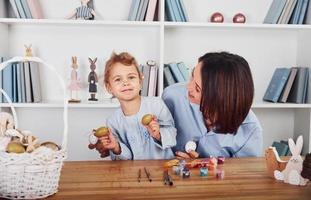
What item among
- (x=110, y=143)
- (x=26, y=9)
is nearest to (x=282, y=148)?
(x=110, y=143)

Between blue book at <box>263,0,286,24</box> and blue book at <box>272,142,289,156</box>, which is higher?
blue book at <box>263,0,286,24</box>

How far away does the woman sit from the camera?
177 cm

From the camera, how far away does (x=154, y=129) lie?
1.72m

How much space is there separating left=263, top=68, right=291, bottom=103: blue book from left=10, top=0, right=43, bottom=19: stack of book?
62.7 inches

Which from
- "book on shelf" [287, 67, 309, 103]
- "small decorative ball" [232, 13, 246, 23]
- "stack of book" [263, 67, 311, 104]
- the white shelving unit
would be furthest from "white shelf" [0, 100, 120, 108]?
"book on shelf" [287, 67, 309, 103]

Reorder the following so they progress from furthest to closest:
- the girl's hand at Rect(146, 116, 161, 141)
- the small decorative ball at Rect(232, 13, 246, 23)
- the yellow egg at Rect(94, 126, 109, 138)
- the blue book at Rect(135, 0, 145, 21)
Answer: the small decorative ball at Rect(232, 13, 246, 23)
the blue book at Rect(135, 0, 145, 21)
the girl's hand at Rect(146, 116, 161, 141)
the yellow egg at Rect(94, 126, 109, 138)

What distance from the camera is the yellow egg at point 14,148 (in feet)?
3.35

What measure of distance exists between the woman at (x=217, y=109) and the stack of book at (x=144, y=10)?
70cm

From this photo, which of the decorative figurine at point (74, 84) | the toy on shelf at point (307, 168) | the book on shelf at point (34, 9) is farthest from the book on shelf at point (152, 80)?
the toy on shelf at point (307, 168)

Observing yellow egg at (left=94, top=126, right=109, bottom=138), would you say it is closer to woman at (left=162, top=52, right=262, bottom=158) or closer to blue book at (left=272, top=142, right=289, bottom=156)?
woman at (left=162, top=52, right=262, bottom=158)

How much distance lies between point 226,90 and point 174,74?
0.84m

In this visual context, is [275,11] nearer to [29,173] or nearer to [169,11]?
[169,11]

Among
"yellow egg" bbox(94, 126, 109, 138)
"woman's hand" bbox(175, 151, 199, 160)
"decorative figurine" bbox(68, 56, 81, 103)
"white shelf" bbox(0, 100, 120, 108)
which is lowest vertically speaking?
"woman's hand" bbox(175, 151, 199, 160)

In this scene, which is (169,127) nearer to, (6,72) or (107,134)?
(107,134)
